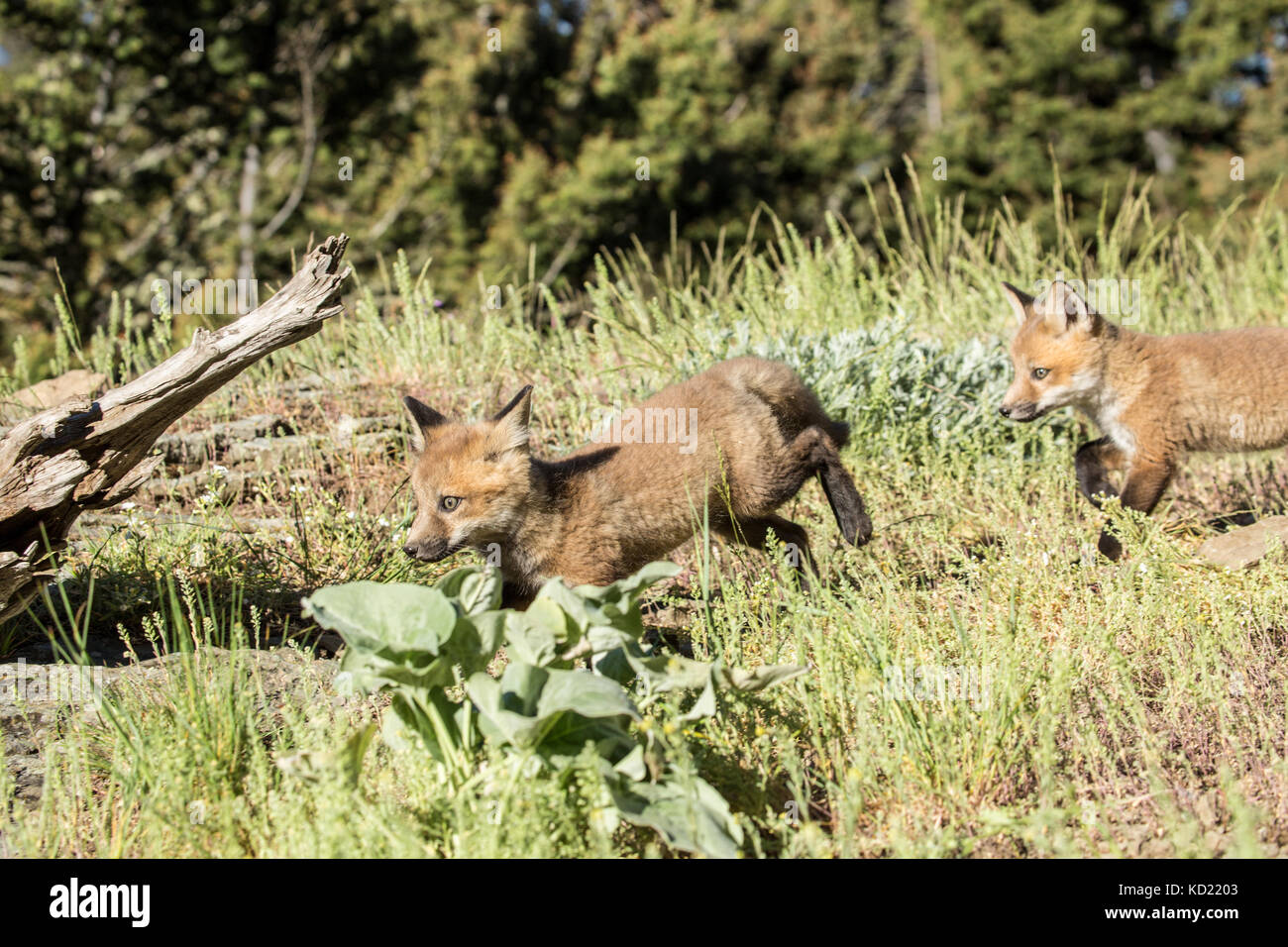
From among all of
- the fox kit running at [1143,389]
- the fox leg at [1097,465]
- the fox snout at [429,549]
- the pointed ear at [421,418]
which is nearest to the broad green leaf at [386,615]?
the fox snout at [429,549]

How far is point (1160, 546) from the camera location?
4793mm

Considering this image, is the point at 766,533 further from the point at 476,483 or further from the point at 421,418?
the point at 421,418

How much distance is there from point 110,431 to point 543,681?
7.29 ft

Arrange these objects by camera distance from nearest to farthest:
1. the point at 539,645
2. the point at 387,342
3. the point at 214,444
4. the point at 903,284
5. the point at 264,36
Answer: the point at 539,645
the point at 214,444
the point at 387,342
the point at 903,284
the point at 264,36

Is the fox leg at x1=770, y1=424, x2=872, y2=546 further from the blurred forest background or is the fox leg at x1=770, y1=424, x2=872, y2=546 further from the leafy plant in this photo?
the blurred forest background

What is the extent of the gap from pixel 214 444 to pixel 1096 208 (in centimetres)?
2041

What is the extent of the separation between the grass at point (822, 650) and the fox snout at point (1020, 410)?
1.37 feet

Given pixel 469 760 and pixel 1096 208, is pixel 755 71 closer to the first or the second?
pixel 1096 208

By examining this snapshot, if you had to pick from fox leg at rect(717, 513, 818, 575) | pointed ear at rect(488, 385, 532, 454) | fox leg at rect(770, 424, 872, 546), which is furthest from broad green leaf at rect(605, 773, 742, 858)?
fox leg at rect(717, 513, 818, 575)

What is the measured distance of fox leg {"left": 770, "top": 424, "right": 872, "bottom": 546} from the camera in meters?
5.17

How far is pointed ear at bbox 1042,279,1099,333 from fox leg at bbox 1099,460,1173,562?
866 millimetres

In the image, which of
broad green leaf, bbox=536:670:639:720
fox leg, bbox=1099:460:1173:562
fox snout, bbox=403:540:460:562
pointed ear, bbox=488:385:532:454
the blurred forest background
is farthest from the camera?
the blurred forest background

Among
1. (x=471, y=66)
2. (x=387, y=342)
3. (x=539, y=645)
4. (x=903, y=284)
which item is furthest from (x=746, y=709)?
(x=471, y=66)

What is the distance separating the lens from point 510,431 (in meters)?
4.80
